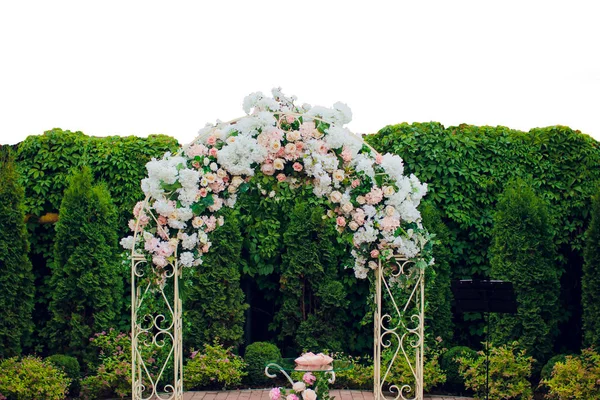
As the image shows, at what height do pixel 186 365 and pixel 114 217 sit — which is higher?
pixel 114 217

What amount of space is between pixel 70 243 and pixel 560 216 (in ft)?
18.2

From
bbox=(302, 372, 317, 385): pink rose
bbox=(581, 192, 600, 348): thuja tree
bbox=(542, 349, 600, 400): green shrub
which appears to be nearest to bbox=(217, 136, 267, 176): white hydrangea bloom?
bbox=(302, 372, 317, 385): pink rose

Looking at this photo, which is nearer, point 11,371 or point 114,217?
point 11,371

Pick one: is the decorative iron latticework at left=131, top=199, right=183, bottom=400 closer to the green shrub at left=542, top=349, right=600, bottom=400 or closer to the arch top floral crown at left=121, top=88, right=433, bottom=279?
the arch top floral crown at left=121, top=88, right=433, bottom=279

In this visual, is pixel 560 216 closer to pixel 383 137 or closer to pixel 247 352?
pixel 383 137

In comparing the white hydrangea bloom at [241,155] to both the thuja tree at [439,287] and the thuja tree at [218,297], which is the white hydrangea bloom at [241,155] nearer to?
the thuja tree at [218,297]

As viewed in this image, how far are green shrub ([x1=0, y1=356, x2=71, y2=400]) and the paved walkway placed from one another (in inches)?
51.8

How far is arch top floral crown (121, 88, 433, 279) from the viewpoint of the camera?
588 cm

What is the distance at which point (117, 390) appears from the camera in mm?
7707

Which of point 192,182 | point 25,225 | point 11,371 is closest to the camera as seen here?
point 192,182

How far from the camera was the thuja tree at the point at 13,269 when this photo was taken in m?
7.88

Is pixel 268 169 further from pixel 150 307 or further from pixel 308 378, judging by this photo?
pixel 308 378

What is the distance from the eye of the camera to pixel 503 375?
7.45 m

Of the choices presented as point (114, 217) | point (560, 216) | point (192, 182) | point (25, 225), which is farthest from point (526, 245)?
point (25, 225)
